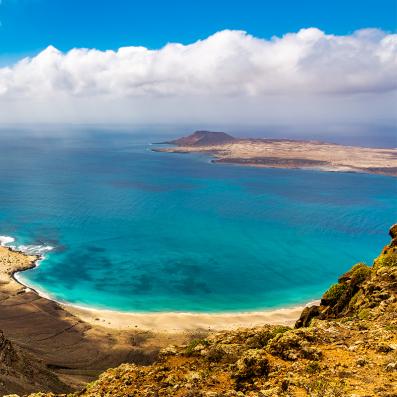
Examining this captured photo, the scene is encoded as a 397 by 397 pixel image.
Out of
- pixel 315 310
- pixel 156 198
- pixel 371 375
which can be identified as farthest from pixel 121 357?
pixel 156 198

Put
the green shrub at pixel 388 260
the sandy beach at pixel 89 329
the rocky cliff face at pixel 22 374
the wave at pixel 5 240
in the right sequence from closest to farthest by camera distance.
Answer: the green shrub at pixel 388 260 < the rocky cliff face at pixel 22 374 < the sandy beach at pixel 89 329 < the wave at pixel 5 240

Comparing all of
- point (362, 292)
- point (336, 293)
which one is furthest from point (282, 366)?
point (336, 293)

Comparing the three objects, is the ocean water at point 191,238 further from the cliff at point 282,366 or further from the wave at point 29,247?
the cliff at point 282,366

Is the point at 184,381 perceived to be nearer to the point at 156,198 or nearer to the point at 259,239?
the point at 259,239

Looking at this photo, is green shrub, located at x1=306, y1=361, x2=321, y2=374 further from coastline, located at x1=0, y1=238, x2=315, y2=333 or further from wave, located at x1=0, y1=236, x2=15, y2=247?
wave, located at x1=0, y1=236, x2=15, y2=247

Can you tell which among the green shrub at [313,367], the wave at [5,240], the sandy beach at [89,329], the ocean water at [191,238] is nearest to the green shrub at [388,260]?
the green shrub at [313,367]
